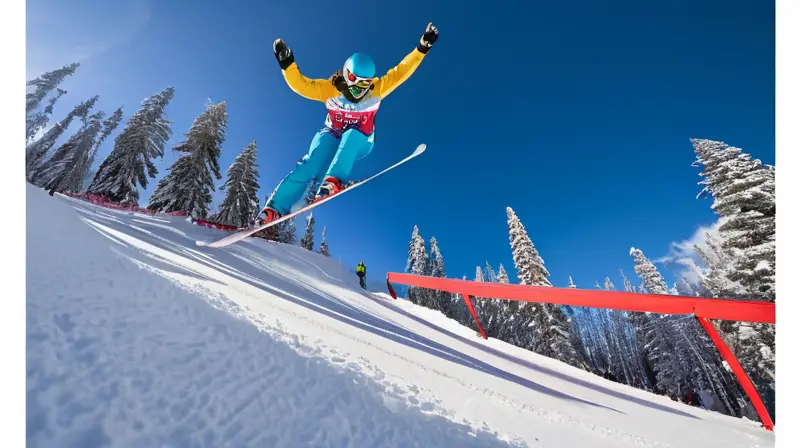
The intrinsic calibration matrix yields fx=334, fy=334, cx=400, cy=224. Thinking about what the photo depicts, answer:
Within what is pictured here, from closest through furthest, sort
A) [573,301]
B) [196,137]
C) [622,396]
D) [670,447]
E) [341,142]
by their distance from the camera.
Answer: [670,447] < [573,301] < [622,396] < [341,142] < [196,137]

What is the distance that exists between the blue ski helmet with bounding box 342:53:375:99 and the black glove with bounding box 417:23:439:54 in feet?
2.80

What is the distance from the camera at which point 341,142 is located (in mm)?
4719

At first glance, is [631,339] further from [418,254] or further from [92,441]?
[92,441]

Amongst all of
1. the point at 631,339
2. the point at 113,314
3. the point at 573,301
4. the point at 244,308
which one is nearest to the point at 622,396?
the point at 573,301

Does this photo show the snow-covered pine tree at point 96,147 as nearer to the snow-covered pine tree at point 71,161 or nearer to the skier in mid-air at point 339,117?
the snow-covered pine tree at point 71,161

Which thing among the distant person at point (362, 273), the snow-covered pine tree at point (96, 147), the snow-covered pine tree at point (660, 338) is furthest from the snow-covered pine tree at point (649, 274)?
the snow-covered pine tree at point (96, 147)

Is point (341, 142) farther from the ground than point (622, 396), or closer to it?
farther from the ground

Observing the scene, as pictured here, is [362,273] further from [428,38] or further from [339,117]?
[428,38]

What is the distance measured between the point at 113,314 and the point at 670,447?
13.4 ft

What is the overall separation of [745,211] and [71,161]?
31.3 m

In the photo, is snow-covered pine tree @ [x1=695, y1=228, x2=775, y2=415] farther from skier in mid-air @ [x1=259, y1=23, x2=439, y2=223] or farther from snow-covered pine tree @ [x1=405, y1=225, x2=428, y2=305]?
snow-covered pine tree @ [x1=405, y1=225, x2=428, y2=305]

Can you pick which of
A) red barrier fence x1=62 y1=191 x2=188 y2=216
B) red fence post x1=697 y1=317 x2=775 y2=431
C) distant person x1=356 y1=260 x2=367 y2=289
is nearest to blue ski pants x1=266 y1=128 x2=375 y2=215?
red fence post x1=697 y1=317 x2=775 y2=431

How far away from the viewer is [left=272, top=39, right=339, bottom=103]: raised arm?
4.41 meters

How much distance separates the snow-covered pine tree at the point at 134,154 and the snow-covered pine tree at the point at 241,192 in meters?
3.69
